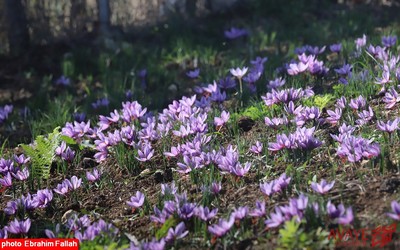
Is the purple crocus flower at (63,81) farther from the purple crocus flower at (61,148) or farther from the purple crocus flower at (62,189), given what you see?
the purple crocus flower at (62,189)

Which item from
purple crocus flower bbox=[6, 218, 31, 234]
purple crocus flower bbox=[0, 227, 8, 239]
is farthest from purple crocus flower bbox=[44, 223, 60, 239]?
purple crocus flower bbox=[0, 227, 8, 239]

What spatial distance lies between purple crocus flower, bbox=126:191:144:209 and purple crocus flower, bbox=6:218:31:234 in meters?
0.53

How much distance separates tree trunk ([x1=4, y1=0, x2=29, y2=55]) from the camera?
6850 millimetres

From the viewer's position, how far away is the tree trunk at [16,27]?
22.5ft

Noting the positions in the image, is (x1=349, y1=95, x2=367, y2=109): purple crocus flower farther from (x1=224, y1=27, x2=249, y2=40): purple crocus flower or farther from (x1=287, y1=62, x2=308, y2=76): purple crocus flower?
(x1=224, y1=27, x2=249, y2=40): purple crocus flower

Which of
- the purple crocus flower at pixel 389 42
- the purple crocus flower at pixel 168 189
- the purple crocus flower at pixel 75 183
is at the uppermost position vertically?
the purple crocus flower at pixel 389 42

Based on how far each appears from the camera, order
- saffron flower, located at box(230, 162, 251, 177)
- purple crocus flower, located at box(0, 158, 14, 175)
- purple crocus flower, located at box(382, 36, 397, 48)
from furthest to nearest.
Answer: purple crocus flower, located at box(382, 36, 397, 48)
purple crocus flower, located at box(0, 158, 14, 175)
saffron flower, located at box(230, 162, 251, 177)

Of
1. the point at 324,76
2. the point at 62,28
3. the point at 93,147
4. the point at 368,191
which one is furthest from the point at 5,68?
the point at 368,191

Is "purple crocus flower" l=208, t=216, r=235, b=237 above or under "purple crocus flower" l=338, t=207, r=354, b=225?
under

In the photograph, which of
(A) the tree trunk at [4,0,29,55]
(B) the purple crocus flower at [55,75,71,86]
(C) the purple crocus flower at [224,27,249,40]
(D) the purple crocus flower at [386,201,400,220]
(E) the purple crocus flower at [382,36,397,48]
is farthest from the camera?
(A) the tree trunk at [4,0,29,55]

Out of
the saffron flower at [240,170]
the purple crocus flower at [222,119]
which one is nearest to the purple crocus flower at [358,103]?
the purple crocus flower at [222,119]

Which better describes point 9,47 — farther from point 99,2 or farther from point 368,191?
point 368,191

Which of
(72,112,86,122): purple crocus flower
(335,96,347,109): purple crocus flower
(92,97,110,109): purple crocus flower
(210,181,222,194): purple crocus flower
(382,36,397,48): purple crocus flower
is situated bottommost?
(92,97,110,109): purple crocus flower

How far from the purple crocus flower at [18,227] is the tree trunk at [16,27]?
150 inches
